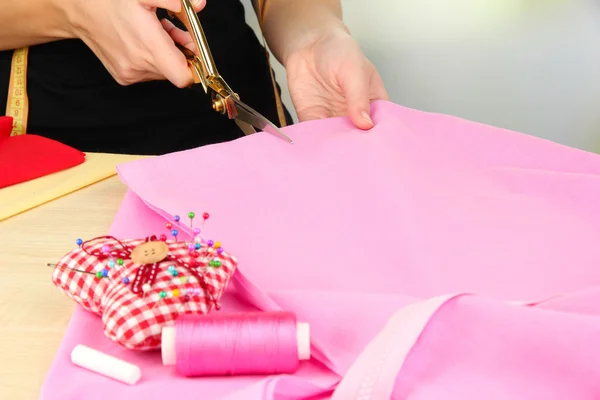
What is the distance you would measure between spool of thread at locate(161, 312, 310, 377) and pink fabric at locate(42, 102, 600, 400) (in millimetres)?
11

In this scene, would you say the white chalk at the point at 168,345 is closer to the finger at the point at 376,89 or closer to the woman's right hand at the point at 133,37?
the woman's right hand at the point at 133,37

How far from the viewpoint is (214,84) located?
72cm

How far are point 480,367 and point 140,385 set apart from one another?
21 centimetres

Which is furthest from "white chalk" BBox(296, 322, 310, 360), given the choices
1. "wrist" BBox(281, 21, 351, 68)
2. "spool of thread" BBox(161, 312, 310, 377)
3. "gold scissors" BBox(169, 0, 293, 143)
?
"wrist" BBox(281, 21, 351, 68)

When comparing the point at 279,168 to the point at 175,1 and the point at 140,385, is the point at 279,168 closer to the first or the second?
the point at 175,1

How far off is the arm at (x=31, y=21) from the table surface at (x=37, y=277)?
0.25 meters

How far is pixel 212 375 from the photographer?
42cm

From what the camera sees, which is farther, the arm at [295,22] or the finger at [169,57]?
the arm at [295,22]

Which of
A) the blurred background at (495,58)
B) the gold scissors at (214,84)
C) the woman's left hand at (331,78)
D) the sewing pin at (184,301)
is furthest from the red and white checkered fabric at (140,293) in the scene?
the blurred background at (495,58)

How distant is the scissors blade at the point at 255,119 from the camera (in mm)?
728

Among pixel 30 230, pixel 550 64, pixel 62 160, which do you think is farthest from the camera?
pixel 550 64

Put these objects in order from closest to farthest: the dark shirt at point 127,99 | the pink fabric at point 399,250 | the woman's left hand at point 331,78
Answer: the pink fabric at point 399,250 → the woman's left hand at point 331,78 → the dark shirt at point 127,99

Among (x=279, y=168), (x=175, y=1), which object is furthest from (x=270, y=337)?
(x=175, y=1)

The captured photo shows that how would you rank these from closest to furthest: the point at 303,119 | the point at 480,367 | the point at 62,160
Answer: the point at 480,367 < the point at 62,160 < the point at 303,119
